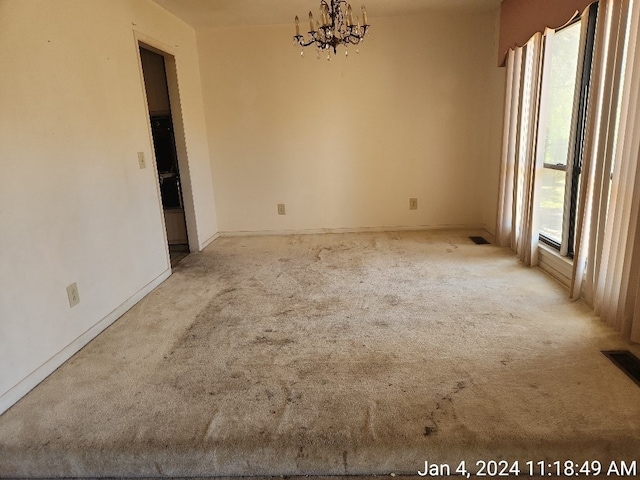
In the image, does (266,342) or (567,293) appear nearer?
(266,342)

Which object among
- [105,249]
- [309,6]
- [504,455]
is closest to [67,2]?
[105,249]

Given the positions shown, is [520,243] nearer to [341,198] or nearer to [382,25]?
[341,198]

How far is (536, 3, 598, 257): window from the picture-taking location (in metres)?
2.82

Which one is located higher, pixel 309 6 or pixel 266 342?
pixel 309 6

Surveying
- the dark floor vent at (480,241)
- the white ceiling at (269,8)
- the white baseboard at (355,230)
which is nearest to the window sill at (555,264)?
the dark floor vent at (480,241)

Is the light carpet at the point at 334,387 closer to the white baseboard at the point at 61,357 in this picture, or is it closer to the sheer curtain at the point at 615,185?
the white baseboard at the point at 61,357

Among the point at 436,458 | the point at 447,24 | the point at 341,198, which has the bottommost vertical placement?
the point at 436,458

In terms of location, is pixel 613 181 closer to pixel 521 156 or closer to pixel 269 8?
pixel 521 156

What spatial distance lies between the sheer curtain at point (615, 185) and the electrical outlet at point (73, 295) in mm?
3180

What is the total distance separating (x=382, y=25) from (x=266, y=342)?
370 cm

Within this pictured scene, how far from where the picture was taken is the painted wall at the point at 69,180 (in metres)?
1.99

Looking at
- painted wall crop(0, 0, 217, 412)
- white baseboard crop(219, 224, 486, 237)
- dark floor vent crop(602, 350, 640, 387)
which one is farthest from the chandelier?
dark floor vent crop(602, 350, 640, 387)

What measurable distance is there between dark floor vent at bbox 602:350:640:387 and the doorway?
3543mm

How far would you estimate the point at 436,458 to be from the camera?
1.56 meters
